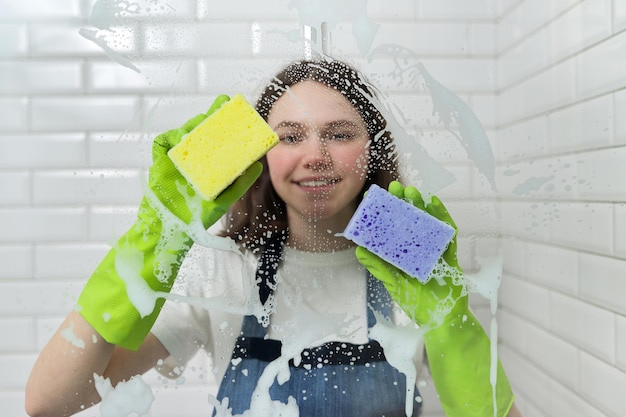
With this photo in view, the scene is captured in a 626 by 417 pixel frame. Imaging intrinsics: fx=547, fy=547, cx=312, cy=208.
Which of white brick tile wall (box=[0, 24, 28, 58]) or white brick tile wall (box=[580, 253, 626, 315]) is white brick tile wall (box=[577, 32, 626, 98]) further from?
white brick tile wall (box=[0, 24, 28, 58])

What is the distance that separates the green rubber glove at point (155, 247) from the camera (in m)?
0.64

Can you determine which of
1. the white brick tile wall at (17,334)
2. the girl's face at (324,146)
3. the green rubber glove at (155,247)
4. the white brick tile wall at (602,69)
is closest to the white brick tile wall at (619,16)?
the white brick tile wall at (602,69)

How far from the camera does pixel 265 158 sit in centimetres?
63

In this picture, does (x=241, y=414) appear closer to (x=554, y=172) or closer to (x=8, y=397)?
(x=8, y=397)

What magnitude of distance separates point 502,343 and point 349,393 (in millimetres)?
194

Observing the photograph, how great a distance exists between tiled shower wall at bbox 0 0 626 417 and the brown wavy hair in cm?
2

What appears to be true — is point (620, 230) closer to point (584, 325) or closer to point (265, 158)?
point (584, 325)

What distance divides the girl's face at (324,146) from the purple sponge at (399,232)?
0.03m

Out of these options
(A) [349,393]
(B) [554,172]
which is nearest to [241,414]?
(A) [349,393]

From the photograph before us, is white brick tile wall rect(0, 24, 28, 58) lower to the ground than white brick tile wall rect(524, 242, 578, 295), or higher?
higher

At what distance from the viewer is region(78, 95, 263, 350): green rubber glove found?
0.64 m

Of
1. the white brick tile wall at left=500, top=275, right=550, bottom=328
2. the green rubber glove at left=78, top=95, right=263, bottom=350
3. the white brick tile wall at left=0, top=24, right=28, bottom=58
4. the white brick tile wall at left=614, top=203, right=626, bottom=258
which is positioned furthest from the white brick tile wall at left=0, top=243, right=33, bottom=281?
the white brick tile wall at left=614, top=203, right=626, bottom=258

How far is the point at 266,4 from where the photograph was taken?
0.66 m

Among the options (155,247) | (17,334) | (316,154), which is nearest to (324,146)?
(316,154)
